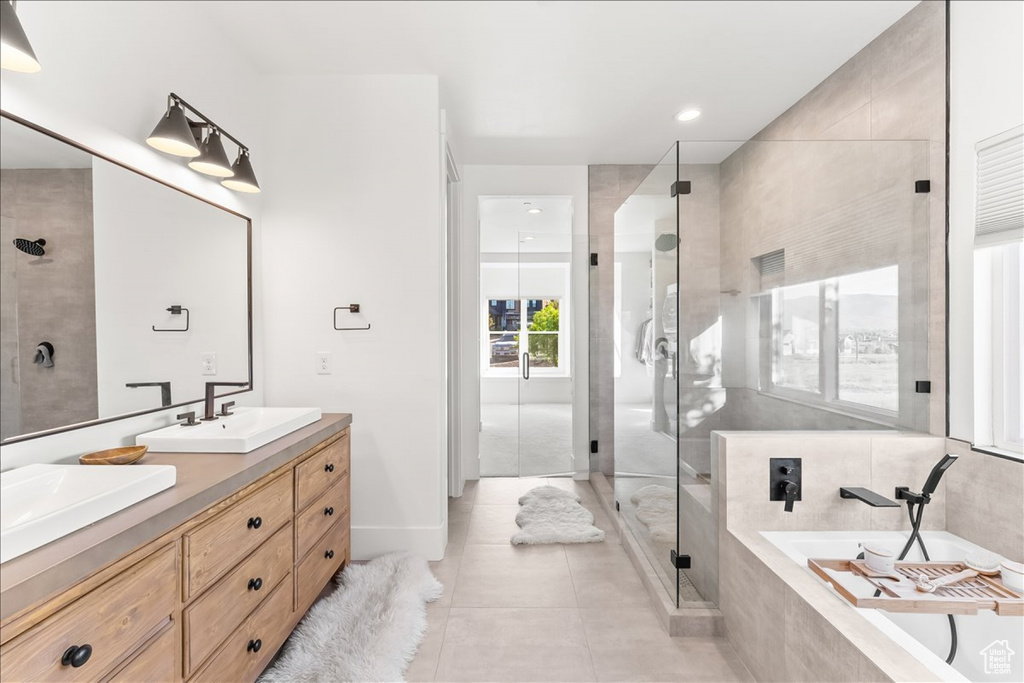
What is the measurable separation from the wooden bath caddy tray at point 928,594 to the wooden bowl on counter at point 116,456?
2073 millimetres

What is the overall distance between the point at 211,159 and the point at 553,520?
8.50ft

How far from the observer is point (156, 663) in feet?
3.57

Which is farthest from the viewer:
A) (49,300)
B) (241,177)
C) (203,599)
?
(241,177)

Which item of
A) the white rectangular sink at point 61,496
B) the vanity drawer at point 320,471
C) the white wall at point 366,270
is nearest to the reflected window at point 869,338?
→ the white wall at point 366,270

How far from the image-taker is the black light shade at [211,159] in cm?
192

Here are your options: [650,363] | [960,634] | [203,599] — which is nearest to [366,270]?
[650,363]

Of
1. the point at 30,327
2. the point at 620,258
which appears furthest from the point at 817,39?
the point at 30,327

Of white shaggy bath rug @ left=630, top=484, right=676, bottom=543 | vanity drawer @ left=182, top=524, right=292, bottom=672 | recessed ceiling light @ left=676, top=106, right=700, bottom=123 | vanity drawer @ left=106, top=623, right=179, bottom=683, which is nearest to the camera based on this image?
vanity drawer @ left=106, top=623, right=179, bottom=683

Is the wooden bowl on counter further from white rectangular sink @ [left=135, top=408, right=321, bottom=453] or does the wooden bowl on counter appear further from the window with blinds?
the window with blinds

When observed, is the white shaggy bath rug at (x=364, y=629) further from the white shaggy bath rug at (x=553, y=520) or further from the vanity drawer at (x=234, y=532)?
the white shaggy bath rug at (x=553, y=520)

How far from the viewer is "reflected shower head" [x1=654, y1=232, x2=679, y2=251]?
2083 mm

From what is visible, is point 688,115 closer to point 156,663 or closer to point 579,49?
point 579,49

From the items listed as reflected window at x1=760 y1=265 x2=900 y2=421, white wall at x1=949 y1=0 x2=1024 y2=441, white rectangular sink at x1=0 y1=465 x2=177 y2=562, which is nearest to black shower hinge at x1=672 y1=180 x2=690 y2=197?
reflected window at x1=760 y1=265 x2=900 y2=421

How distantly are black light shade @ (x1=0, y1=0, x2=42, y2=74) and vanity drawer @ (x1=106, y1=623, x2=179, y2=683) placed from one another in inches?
53.8
